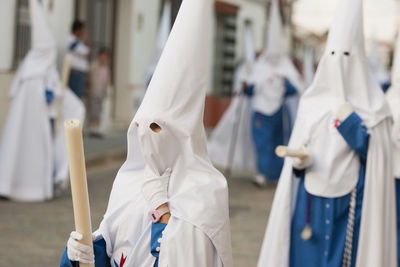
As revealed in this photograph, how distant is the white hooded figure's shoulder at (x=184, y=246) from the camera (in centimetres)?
298

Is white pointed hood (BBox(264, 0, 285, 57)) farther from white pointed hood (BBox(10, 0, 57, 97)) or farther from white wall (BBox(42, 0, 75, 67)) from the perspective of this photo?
white pointed hood (BBox(10, 0, 57, 97))

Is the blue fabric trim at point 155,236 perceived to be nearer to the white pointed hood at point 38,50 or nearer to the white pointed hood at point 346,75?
the white pointed hood at point 346,75

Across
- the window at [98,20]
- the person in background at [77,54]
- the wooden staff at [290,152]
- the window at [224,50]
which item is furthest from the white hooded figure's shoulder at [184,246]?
the window at [224,50]

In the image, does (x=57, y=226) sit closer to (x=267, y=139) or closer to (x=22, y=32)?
(x=22, y=32)

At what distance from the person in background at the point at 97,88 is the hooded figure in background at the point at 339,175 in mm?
8501

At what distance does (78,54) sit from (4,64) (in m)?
1.33

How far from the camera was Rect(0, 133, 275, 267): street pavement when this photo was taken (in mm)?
6160

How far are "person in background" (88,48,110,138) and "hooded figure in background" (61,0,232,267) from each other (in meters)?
10.3

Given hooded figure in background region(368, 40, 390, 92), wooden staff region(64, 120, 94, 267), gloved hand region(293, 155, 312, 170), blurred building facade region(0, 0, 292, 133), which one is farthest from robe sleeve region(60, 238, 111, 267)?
hooded figure in background region(368, 40, 390, 92)

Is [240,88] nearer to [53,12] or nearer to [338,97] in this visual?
[53,12]

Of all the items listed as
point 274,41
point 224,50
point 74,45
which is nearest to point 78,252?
point 74,45

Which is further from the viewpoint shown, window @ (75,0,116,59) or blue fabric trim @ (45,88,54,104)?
window @ (75,0,116,59)

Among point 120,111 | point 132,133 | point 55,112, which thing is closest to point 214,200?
point 132,133

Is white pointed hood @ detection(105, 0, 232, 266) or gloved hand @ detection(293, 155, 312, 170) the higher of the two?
white pointed hood @ detection(105, 0, 232, 266)
